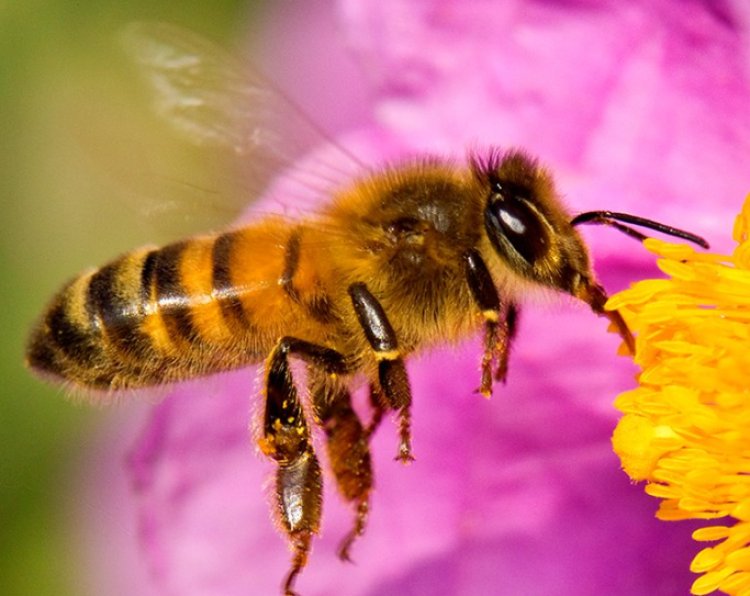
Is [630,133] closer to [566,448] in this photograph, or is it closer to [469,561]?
[566,448]

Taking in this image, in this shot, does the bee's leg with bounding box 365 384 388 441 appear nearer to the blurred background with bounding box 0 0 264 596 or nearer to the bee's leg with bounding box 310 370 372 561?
the bee's leg with bounding box 310 370 372 561

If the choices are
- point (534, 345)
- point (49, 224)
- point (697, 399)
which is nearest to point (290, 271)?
point (697, 399)

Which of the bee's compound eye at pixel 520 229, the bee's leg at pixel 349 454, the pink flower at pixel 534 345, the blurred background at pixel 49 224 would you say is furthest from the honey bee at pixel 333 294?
the blurred background at pixel 49 224

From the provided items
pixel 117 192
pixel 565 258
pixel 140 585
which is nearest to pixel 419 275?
pixel 565 258

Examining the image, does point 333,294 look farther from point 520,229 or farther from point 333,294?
point 520,229

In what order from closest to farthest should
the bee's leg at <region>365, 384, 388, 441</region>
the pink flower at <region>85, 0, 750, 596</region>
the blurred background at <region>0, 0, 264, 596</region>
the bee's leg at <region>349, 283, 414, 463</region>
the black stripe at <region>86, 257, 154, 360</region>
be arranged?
the bee's leg at <region>349, 283, 414, 463</region> < the black stripe at <region>86, 257, 154, 360</region> < the bee's leg at <region>365, 384, 388, 441</region> < the pink flower at <region>85, 0, 750, 596</region> < the blurred background at <region>0, 0, 264, 596</region>

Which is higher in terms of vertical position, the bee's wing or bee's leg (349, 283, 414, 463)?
the bee's wing

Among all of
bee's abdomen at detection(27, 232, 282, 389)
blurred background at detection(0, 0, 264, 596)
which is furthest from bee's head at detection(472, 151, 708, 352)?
Answer: blurred background at detection(0, 0, 264, 596)
